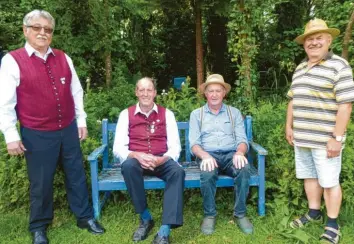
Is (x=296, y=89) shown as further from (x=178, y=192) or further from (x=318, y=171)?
(x=178, y=192)

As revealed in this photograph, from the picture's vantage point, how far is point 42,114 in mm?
3205

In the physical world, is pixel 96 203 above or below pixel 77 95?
below

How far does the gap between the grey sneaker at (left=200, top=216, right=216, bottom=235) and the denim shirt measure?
695 mm

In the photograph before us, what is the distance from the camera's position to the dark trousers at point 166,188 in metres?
3.36

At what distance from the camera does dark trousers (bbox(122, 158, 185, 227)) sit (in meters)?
3.36

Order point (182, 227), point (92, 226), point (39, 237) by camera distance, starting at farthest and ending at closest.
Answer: point (182, 227), point (92, 226), point (39, 237)

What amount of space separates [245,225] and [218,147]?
0.81m

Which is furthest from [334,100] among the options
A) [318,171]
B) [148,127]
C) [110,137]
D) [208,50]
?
[208,50]

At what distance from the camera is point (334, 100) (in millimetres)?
3117

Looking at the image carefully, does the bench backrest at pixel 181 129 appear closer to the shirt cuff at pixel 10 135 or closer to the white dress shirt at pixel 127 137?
the white dress shirt at pixel 127 137

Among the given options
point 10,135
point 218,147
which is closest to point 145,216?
point 218,147

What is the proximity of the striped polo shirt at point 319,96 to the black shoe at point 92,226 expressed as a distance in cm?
199

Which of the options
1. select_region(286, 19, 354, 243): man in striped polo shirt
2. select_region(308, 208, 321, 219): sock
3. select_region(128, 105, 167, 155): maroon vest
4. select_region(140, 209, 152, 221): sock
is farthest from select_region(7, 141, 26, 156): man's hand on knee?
select_region(308, 208, 321, 219): sock

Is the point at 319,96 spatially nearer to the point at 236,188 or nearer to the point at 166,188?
the point at 236,188
